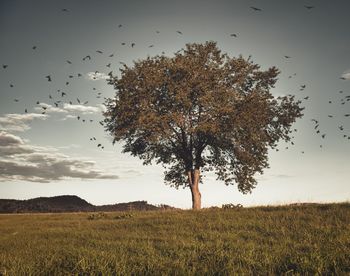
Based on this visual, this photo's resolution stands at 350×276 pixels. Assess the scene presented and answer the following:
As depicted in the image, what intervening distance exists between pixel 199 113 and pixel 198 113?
0.11 metres

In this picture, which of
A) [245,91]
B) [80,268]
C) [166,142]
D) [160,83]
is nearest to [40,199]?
[166,142]

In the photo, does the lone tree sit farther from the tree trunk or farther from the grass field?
the grass field

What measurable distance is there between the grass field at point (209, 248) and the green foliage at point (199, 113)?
14.1m

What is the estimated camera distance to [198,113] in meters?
32.0

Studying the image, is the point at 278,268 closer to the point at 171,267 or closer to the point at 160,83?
the point at 171,267

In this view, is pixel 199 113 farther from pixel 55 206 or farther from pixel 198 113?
pixel 55 206

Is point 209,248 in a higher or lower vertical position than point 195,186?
lower

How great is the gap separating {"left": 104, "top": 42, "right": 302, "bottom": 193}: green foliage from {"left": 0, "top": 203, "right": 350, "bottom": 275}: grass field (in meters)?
14.1

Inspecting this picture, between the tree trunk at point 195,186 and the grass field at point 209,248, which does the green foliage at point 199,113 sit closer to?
the tree trunk at point 195,186

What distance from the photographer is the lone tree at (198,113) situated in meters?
30.2

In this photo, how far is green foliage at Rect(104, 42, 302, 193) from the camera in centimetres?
3023

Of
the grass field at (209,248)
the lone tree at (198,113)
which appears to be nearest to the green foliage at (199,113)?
the lone tree at (198,113)

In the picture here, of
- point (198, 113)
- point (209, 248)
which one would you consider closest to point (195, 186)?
point (198, 113)

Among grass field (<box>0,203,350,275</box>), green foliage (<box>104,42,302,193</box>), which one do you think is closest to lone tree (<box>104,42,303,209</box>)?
green foliage (<box>104,42,302,193</box>)
